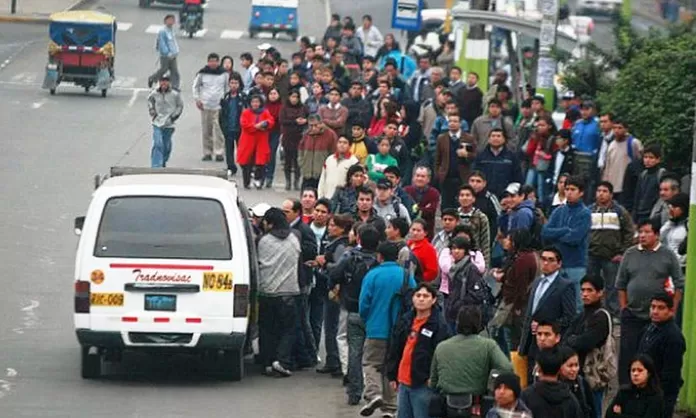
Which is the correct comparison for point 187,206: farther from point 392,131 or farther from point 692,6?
point 692,6

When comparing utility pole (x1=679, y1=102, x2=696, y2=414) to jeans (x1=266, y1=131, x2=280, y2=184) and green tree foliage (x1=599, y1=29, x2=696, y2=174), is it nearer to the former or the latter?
green tree foliage (x1=599, y1=29, x2=696, y2=174)

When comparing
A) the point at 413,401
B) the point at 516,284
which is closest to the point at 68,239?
the point at 516,284

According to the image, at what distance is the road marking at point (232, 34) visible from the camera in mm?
60944

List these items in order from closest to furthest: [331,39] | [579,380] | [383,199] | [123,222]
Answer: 1. [579,380]
2. [123,222]
3. [383,199]
4. [331,39]

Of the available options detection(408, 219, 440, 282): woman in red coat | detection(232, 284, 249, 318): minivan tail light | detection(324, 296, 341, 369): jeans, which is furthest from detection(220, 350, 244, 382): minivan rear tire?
detection(408, 219, 440, 282): woman in red coat

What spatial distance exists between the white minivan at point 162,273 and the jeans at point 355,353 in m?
1.07

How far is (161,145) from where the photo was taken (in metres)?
30.8

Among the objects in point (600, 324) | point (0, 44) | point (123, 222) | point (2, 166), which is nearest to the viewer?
point (600, 324)

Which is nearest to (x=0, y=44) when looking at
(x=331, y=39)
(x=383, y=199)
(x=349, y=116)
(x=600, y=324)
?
A: (x=331, y=39)

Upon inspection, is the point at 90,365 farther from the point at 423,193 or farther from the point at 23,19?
the point at 23,19

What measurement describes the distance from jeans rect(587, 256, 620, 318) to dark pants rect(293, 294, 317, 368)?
2934 millimetres

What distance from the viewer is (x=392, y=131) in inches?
1005

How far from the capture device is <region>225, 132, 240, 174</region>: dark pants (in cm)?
3153

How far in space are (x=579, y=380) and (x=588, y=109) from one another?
11.6 metres
